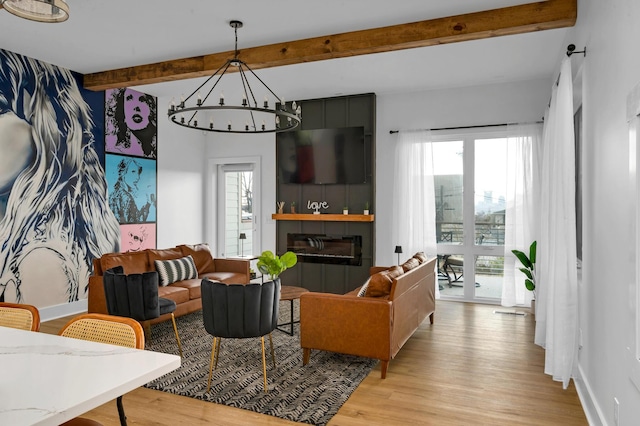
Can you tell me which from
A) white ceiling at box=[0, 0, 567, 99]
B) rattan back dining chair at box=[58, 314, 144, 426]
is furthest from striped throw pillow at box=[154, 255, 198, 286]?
rattan back dining chair at box=[58, 314, 144, 426]

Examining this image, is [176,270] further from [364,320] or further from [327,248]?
[364,320]

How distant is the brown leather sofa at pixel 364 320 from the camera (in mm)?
3553

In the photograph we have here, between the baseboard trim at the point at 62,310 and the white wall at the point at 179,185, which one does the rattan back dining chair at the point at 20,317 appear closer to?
the baseboard trim at the point at 62,310

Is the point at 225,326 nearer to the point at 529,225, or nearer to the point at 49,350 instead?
the point at 49,350

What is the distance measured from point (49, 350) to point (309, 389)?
2.07m

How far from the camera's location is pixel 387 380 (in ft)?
11.6

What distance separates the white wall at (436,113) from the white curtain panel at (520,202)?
0.28m

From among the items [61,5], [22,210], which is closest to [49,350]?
[61,5]

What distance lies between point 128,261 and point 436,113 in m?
4.53

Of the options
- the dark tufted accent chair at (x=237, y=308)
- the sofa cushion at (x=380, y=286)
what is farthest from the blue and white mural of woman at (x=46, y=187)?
the sofa cushion at (x=380, y=286)

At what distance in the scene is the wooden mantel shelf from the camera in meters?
6.79

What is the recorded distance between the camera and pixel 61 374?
56.5 inches

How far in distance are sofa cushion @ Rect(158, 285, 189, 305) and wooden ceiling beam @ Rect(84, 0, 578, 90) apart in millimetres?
2408

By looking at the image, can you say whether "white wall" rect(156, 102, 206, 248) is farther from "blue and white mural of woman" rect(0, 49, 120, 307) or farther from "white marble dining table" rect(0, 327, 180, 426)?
"white marble dining table" rect(0, 327, 180, 426)
